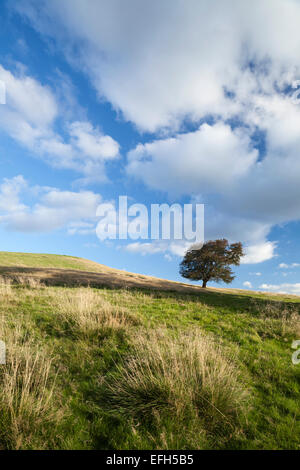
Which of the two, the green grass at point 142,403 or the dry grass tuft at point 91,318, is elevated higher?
the dry grass tuft at point 91,318

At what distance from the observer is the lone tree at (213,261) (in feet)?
155

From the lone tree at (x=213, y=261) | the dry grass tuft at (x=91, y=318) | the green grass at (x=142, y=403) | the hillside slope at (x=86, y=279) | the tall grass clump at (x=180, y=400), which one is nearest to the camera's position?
the green grass at (x=142, y=403)

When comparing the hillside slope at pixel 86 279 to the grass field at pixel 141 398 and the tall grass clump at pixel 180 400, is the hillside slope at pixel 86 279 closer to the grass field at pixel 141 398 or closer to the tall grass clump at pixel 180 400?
the grass field at pixel 141 398

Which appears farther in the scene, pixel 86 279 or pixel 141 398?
pixel 86 279

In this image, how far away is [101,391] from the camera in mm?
4672

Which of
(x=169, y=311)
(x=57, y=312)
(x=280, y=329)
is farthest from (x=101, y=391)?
(x=280, y=329)

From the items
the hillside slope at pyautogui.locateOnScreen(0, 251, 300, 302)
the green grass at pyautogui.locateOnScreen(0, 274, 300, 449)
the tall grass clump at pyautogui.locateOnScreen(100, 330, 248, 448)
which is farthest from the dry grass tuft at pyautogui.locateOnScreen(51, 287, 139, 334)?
the hillside slope at pyautogui.locateOnScreen(0, 251, 300, 302)

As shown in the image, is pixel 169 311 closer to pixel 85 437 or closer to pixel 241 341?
pixel 241 341

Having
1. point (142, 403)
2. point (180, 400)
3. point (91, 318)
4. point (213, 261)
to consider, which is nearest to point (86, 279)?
point (91, 318)

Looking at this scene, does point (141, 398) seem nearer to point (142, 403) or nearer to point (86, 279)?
point (142, 403)

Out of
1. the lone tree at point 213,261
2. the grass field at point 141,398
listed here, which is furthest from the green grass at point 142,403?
the lone tree at point 213,261

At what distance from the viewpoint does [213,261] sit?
4756 centimetres

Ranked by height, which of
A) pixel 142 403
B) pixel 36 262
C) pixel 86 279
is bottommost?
pixel 142 403
